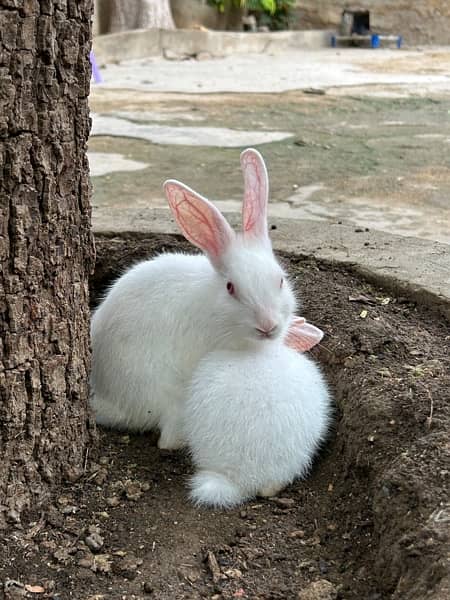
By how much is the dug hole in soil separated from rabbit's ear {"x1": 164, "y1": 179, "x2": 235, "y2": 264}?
50cm

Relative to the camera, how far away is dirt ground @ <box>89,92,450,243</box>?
14.7ft

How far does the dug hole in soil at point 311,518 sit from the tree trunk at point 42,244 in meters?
0.16

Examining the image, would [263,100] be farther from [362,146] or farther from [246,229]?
[246,229]

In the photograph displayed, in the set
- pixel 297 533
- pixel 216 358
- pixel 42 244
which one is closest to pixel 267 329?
pixel 216 358

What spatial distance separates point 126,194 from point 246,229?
2194 millimetres

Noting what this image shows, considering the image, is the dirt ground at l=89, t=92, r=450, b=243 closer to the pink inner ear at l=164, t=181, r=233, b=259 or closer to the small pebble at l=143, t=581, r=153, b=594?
the pink inner ear at l=164, t=181, r=233, b=259

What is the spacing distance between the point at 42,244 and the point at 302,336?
3.10ft

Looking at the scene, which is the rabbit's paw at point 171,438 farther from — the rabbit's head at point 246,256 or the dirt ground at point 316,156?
the dirt ground at point 316,156

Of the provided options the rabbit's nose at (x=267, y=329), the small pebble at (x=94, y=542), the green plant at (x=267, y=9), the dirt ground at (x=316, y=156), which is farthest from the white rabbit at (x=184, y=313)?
the green plant at (x=267, y=9)

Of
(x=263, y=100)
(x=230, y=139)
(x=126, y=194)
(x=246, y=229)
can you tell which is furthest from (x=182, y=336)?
(x=263, y=100)

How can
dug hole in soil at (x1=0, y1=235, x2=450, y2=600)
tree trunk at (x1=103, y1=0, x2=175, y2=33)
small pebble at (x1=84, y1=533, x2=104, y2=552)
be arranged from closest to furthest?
dug hole in soil at (x1=0, y1=235, x2=450, y2=600)
small pebble at (x1=84, y1=533, x2=104, y2=552)
tree trunk at (x1=103, y1=0, x2=175, y2=33)

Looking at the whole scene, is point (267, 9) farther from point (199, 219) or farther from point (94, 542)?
point (94, 542)

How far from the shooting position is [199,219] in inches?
97.8

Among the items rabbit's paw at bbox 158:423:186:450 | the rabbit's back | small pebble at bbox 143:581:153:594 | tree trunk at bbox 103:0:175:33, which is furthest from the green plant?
small pebble at bbox 143:581:153:594
